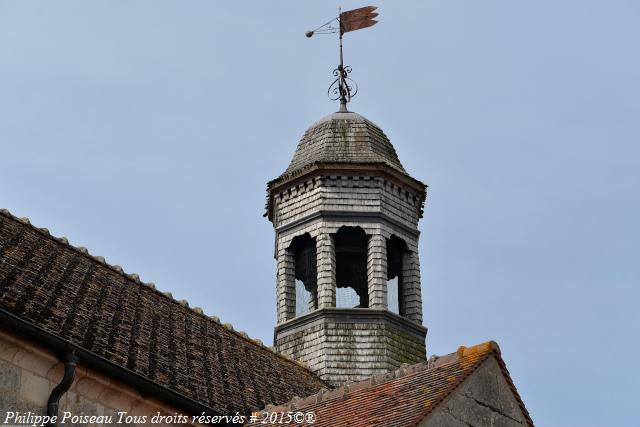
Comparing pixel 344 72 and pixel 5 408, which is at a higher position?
pixel 344 72

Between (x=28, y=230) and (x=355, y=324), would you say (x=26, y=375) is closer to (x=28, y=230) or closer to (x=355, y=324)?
(x=28, y=230)

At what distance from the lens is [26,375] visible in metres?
12.2

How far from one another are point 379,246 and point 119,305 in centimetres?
858

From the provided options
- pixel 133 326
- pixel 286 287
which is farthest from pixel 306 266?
pixel 133 326

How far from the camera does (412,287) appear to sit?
24.4 m

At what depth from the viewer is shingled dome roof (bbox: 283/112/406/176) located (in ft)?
82.6

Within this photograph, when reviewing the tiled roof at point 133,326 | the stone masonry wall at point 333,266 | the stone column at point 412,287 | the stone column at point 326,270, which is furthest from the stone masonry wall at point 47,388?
the stone column at point 412,287

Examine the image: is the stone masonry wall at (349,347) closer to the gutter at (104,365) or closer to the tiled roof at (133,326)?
the tiled roof at (133,326)

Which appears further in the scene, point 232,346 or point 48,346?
point 232,346

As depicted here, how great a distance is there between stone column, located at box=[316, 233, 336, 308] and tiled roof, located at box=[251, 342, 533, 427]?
36.0 ft

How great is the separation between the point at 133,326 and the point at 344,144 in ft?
35.3

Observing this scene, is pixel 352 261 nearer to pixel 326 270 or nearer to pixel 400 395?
pixel 326 270

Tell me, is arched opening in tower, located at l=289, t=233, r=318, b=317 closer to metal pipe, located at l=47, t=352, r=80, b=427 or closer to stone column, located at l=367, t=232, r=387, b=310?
stone column, located at l=367, t=232, r=387, b=310

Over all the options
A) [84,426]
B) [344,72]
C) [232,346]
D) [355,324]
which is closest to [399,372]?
[84,426]
